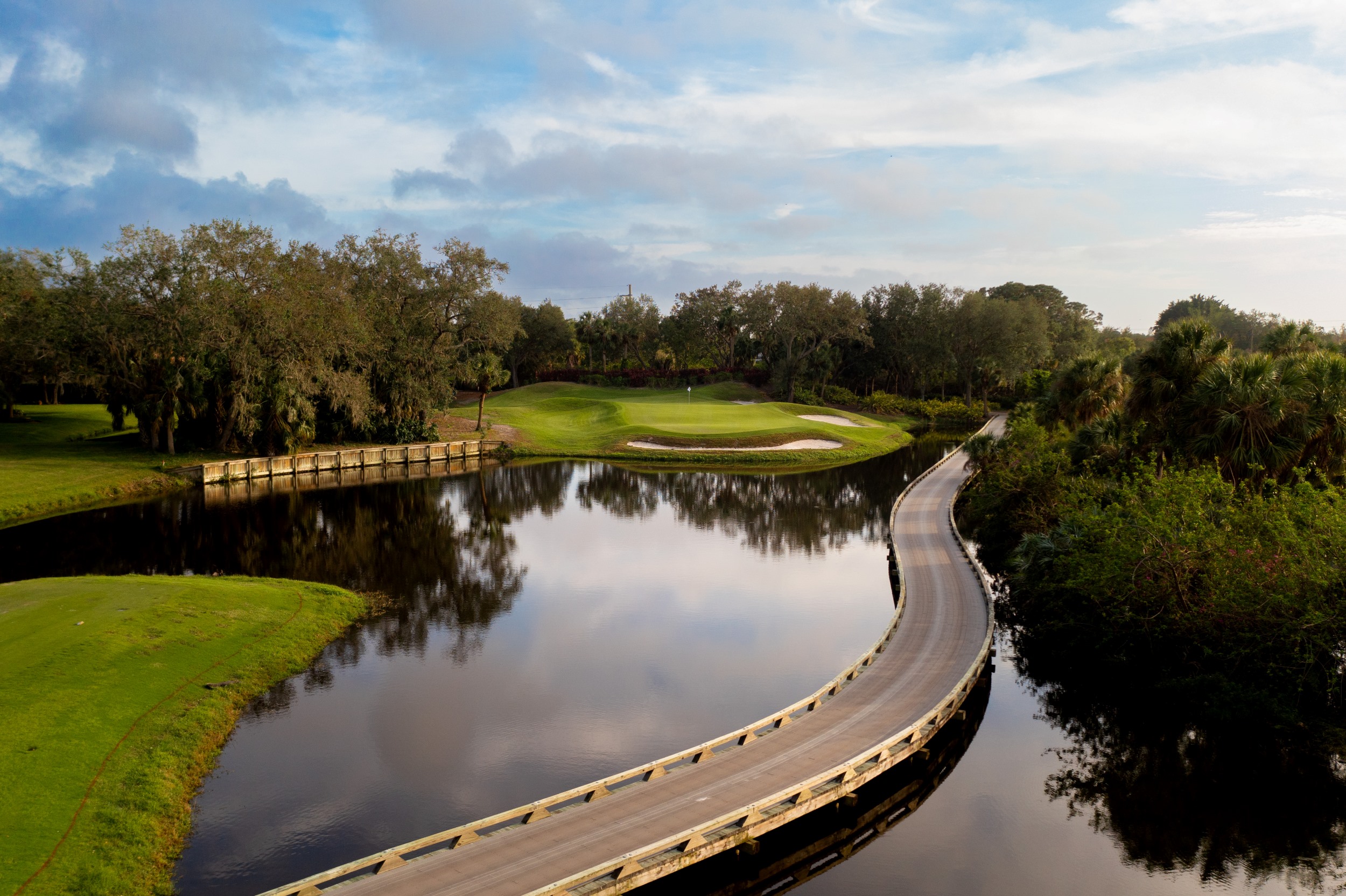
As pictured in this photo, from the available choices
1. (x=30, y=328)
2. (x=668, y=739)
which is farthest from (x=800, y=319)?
(x=668, y=739)

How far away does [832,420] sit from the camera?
81.4 metres

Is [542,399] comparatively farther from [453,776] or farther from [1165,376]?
[453,776]

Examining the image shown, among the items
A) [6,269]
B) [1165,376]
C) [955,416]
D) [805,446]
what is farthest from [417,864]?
[955,416]

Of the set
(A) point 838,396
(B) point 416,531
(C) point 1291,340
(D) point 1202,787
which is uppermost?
(C) point 1291,340

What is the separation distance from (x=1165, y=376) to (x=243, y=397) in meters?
46.9

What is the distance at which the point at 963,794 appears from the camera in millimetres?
16219

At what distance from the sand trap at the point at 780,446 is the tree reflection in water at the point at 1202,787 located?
44.3 m

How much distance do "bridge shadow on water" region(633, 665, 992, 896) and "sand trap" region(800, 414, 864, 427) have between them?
6024 cm

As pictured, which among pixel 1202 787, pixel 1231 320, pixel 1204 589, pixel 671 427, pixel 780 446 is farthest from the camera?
pixel 1231 320

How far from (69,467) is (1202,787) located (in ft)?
167

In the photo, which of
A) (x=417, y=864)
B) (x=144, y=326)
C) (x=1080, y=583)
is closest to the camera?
(x=417, y=864)

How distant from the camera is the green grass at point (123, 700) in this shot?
42.2ft

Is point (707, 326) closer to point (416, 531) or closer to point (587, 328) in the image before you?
point (587, 328)

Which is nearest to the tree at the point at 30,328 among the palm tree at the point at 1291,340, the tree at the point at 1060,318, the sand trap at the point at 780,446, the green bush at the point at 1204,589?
the sand trap at the point at 780,446
